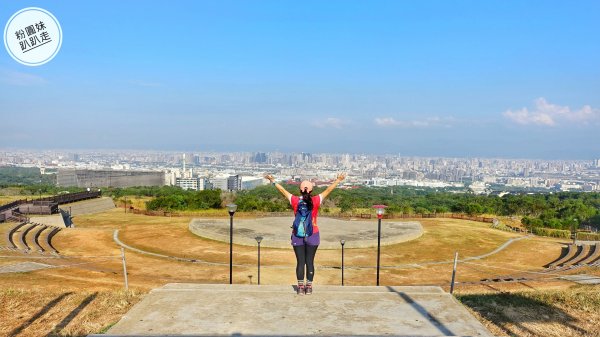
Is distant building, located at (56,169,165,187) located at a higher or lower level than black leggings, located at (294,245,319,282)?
lower

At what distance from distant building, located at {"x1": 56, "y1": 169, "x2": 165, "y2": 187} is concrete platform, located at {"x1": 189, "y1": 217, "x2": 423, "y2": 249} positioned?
357 feet

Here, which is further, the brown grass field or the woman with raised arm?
the brown grass field

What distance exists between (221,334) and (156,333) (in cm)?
92

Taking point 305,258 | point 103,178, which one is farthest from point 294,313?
point 103,178

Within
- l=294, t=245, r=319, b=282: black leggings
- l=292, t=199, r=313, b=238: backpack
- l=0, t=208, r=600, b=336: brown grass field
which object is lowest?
l=0, t=208, r=600, b=336: brown grass field

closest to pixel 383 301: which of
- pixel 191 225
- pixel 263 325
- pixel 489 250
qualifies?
pixel 263 325

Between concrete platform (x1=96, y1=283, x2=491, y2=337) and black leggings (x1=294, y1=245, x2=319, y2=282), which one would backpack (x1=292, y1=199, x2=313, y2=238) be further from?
concrete platform (x1=96, y1=283, x2=491, y2=337)

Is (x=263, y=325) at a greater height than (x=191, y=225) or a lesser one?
greater

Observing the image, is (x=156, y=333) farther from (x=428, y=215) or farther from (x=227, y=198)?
(x=227, y=198)

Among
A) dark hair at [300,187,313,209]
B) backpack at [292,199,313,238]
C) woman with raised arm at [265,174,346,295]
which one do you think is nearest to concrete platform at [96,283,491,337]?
woman with raised arm at [265,174,346,295]

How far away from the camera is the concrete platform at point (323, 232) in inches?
1043

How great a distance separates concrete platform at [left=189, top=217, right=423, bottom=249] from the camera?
26.5 metres

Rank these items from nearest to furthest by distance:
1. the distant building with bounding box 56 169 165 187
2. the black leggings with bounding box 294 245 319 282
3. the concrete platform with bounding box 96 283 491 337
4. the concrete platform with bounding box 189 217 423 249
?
the concrete platform with bounding box 96 283 491 337
the black leggings with bounding box 294 245 319 282
the concrete platform with bounding box 189 217 423 249
the distant building with bounding box 56 169 165 187

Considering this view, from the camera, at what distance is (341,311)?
6.86 metres
